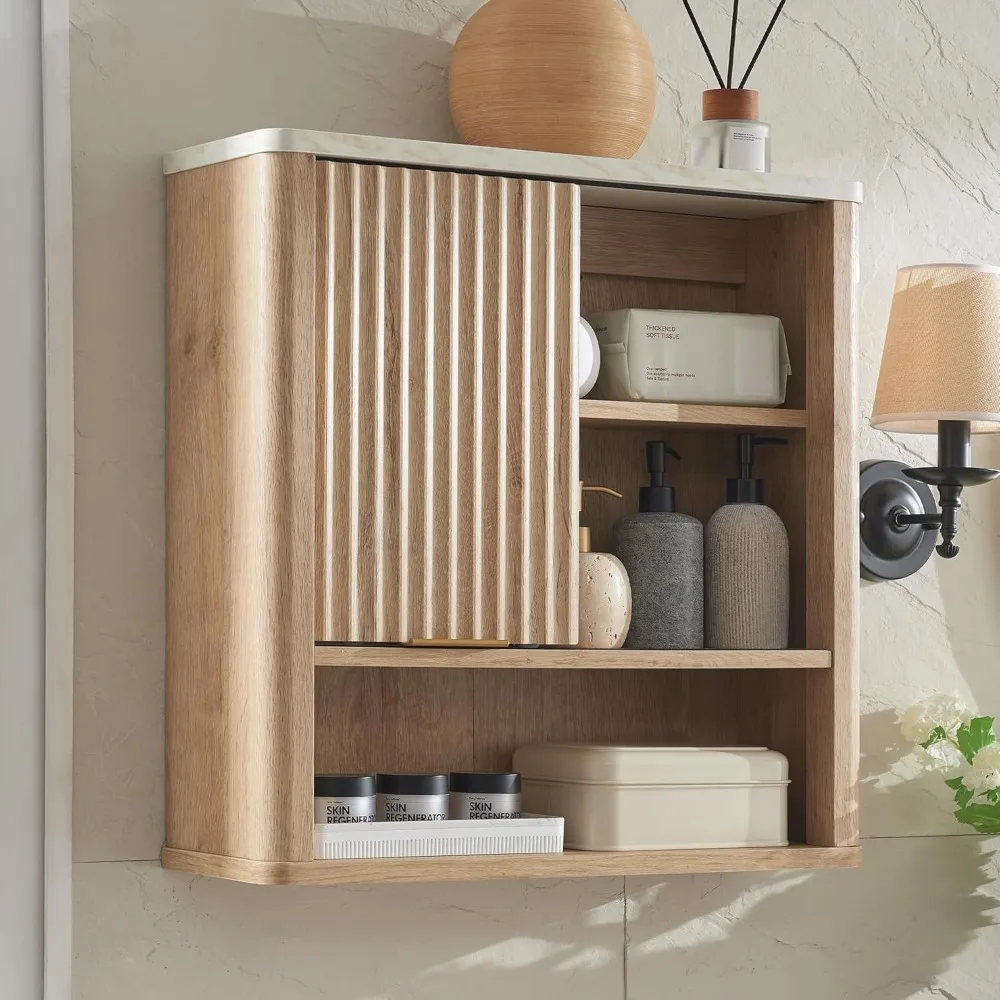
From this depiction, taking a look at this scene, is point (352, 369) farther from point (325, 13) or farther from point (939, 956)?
point (939, 956)

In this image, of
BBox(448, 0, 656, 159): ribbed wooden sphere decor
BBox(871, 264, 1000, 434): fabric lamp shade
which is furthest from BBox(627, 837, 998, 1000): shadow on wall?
BBox(448, 0, 656, 159): ribbed wooden sphere decor

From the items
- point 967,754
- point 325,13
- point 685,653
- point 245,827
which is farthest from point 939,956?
point 325,13

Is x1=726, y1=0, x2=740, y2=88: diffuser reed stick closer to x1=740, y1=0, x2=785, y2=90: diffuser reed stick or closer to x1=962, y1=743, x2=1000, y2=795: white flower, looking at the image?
x1=740, y1=0, x2=785, y2=90: diffuser reed stick

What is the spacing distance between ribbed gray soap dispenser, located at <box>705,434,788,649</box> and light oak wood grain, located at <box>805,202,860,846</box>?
3 centimetres

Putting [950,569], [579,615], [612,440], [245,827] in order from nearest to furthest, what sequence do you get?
[245,827] → [579,615] → [612,440] → [950,569]

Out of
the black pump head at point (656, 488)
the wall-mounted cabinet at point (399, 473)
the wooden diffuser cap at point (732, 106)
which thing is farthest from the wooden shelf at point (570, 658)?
the wooden diffuser cap at point (732, 106)

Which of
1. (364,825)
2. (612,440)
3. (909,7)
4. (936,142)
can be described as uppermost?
(909,7)

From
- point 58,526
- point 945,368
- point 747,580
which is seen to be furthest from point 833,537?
point 58,526

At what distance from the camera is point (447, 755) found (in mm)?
1327

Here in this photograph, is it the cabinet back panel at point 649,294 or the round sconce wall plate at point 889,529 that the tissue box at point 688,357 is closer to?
the cabinet back panel at point 649,294

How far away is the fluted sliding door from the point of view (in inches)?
45.4

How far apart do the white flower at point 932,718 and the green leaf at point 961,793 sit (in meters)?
0.04

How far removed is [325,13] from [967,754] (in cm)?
89

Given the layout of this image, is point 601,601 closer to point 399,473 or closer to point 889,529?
point 399,473
